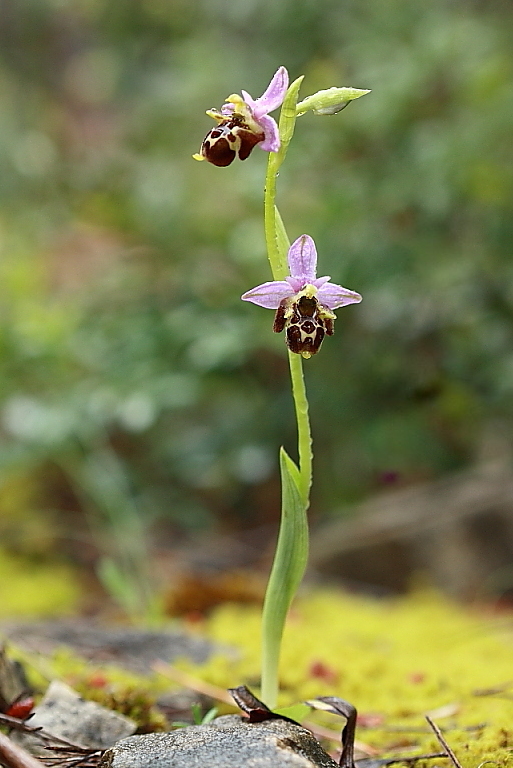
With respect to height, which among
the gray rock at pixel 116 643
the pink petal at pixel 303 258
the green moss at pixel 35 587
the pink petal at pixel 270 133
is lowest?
the gray rock at pixel 116 643

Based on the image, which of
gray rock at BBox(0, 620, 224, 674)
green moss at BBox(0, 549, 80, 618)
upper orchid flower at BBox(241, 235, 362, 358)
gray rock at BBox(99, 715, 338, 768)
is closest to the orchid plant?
upper orchid flower at BBox(241, 235, 362, 358)

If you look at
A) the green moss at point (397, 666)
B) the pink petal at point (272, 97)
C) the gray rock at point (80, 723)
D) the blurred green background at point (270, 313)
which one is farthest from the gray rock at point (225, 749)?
the blurred green background at point (270, 313)

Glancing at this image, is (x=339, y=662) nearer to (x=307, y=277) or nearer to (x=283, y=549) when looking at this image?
(x=283, y=549)

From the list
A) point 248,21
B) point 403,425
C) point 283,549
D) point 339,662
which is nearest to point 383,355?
point 403,425

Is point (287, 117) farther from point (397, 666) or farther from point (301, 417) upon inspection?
point (397, 666)

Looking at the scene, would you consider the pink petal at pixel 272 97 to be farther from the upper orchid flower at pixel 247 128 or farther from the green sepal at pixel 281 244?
the green sepal at pixel 281 244

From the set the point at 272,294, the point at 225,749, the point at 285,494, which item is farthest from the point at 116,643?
the point at 272,294
